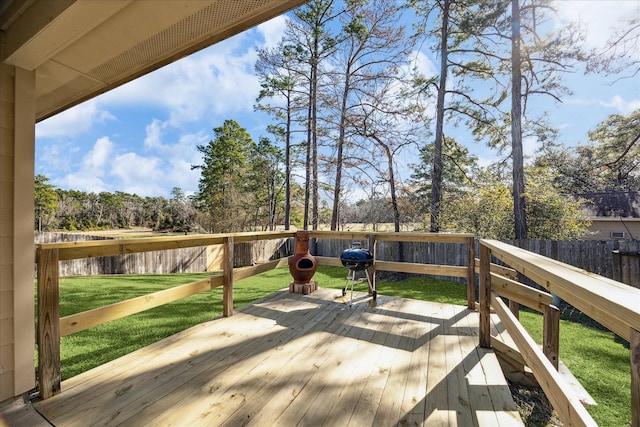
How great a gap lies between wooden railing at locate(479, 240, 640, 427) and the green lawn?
127 cm

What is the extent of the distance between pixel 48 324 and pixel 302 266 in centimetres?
297

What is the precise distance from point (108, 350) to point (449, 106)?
35.5ft

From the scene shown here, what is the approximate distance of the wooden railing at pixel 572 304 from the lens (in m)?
0.70

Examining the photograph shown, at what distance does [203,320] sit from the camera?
396cm

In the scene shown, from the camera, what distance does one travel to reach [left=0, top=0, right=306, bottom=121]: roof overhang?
1.41 metres

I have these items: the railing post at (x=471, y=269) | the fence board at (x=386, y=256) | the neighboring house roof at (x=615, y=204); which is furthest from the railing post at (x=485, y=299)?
the neighboring house roof at (x=615, y=204)

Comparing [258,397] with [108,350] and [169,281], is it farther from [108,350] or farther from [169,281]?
[169,281]

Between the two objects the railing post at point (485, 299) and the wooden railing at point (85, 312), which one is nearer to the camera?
the wooden railing at point (85, 312)

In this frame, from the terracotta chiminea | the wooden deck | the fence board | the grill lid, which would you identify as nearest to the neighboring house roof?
the fence board

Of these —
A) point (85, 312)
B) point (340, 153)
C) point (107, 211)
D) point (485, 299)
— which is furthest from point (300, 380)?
point (107, 211)

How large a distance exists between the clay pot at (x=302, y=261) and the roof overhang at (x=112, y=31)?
2.87 metres

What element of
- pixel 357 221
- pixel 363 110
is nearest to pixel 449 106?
pixel 363 110

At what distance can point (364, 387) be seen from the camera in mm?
1960

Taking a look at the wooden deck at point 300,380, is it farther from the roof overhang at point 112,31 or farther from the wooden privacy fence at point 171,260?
the wooden privacy fence at point 171,260
